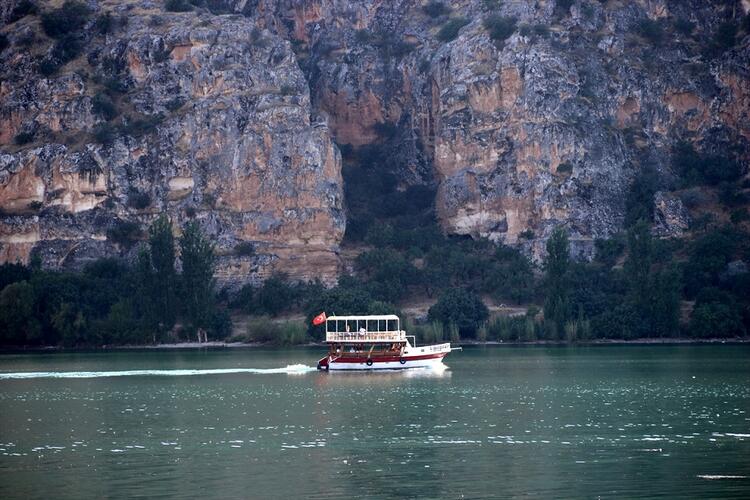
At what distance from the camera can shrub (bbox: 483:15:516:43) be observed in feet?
520

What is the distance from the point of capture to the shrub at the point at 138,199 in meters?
153

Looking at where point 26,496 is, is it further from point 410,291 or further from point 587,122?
point 587,122

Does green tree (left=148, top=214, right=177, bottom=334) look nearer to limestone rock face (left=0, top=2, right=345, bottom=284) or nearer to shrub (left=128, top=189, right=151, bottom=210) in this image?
limestone rock face (left=0, top=2, right=345, bottom=284)

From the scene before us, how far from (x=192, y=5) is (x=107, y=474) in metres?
131

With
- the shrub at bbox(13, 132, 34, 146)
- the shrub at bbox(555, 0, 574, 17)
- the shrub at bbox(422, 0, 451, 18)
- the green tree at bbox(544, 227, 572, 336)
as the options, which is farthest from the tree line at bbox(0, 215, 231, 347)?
the shrub at bbox(422, 0, 451, 18)

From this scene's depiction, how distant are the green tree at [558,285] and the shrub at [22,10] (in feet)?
243

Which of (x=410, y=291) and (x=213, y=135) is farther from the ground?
(x=213, y=135)

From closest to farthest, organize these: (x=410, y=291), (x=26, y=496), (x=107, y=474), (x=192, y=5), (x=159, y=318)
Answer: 1. (x=26, y=496)
2. (x=107, y=474)
3. (x=159, y=318)
4. (x=410, y=291)
5. (x=192, y=5)

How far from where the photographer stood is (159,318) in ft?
416

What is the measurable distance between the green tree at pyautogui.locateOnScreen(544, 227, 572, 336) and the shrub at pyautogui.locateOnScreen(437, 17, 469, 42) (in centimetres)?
4659

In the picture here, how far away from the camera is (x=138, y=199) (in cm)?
15275

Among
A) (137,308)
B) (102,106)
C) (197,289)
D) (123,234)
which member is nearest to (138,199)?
(123,234)

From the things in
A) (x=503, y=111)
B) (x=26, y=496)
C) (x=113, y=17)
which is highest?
(x=113, y=17)

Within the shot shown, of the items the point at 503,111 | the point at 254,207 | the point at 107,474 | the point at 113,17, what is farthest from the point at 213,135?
the point at 107,474
